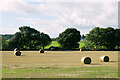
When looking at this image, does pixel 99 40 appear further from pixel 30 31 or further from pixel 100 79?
pixel 100 79

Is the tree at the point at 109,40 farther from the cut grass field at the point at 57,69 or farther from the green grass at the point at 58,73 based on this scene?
the green grass at the point at 58,73

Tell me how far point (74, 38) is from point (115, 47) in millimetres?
19551

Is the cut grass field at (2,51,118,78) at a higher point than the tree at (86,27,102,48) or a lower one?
lower

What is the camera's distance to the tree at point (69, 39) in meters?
87.5

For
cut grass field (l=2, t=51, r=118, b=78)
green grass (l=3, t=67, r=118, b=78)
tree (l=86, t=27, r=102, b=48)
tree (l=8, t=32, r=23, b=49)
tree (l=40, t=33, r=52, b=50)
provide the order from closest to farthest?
green grass (l=3, t=67, r=118, b=78), cut grass field (l=2, t=51, r=118, b=78), tree (l=8, t=32, r=23, b=49), tree (l=86, t=27, r=102, b=48), tree (l=40, t=33, r=52, b=50)

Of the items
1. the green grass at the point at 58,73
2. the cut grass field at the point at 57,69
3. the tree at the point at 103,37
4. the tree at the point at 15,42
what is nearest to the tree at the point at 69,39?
the tree at the point at 103,37

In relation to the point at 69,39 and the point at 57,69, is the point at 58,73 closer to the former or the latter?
the point at 57,69

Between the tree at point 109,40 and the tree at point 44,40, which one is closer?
the tree at point 109,40

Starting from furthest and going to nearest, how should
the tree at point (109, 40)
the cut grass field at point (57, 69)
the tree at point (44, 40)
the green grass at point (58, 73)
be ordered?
the tree at point (44, 40) < the tree at point (109, 40) < the cut grass field at point (57, 69) < the green grass at point (58, 73)

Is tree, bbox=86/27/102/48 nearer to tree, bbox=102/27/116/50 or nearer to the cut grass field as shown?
tree, bbox=102/27/116/50

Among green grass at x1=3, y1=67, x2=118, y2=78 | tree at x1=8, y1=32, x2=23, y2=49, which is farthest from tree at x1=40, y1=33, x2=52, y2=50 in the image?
green grass at x1=3, y1=67, x2=118, y2=78

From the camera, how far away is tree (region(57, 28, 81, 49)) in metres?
87.5

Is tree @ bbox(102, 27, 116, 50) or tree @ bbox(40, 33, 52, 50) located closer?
tree @ bbox(102, 27, 116, 50)

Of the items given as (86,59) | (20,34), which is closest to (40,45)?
(20,34)
